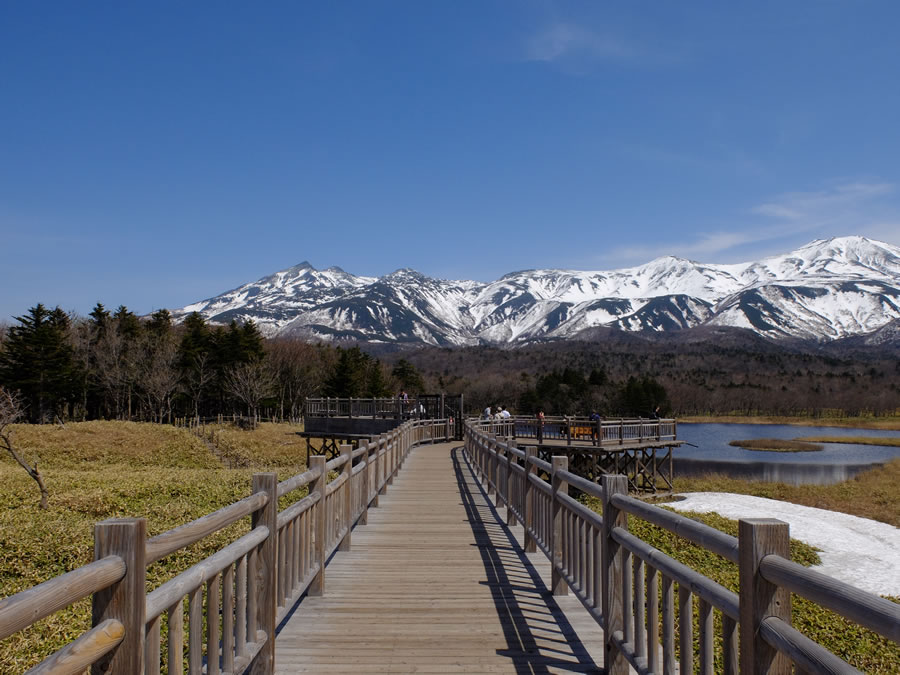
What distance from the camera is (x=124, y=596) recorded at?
2.64 m

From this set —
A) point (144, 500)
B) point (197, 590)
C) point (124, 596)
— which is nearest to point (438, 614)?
point (197, 590)

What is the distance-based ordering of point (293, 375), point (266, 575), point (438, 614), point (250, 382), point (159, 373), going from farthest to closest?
1. point (293, 375)
2. point (250, 382)
3. point (159, 373)
4. point (438, 614)
5. point (266, 575)

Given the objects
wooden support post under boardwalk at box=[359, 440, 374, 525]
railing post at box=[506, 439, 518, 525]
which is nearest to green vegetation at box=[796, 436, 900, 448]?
railing post at box=[506, 439, 518, 525]

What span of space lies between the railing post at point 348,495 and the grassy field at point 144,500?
267cm

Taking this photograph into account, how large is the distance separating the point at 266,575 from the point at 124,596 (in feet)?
6.64

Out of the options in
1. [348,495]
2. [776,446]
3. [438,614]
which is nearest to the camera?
[438,614]

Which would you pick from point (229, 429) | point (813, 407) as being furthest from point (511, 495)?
point (813, 407)

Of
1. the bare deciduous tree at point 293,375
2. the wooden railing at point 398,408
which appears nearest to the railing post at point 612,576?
the wooden railing at point 398,408

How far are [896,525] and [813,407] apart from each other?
111m

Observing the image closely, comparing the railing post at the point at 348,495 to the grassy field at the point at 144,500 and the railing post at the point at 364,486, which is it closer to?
the railing post at the point at 364,486

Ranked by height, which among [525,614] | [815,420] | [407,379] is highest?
[407,379]

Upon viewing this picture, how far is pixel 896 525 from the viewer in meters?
24.9

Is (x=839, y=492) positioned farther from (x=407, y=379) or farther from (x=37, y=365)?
(x=407, y=379)

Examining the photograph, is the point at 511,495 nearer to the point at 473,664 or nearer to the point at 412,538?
the point at 412,538
